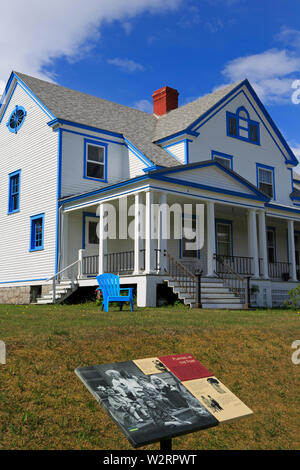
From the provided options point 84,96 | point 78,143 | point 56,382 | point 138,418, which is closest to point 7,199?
Result: point 78,143

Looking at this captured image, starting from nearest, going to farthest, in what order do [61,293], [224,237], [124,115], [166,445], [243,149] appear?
[166,445]
[61,293]
[224,237]
[243,149]
[124,115]

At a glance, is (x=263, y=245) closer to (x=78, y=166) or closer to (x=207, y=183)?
(x=207, y=183)

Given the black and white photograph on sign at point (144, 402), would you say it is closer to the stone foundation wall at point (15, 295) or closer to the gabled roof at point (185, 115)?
the stone foundation wall at point (15, 295)

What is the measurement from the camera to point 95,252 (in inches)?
745

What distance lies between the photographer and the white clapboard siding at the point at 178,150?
2030 centimetres

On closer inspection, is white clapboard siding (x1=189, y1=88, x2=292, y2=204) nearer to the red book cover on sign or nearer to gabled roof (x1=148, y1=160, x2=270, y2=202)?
gabled roof (x1=148, y1=160, x2=270, y2=202)

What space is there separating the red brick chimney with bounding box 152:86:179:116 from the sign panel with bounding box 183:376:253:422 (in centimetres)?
2211

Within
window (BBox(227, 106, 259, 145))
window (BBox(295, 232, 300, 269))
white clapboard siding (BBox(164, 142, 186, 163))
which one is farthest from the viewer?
window (BBox(295, 232, 300, 269))

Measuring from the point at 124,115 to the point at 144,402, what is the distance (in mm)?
20471

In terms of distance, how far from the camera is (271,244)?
24.1 m

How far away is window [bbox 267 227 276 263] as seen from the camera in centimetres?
2397

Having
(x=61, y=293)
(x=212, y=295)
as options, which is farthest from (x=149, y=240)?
(x=61, y=293)

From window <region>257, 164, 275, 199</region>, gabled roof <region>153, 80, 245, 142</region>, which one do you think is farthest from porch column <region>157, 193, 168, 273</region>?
window <region>257, 164, 275, 199</region>
